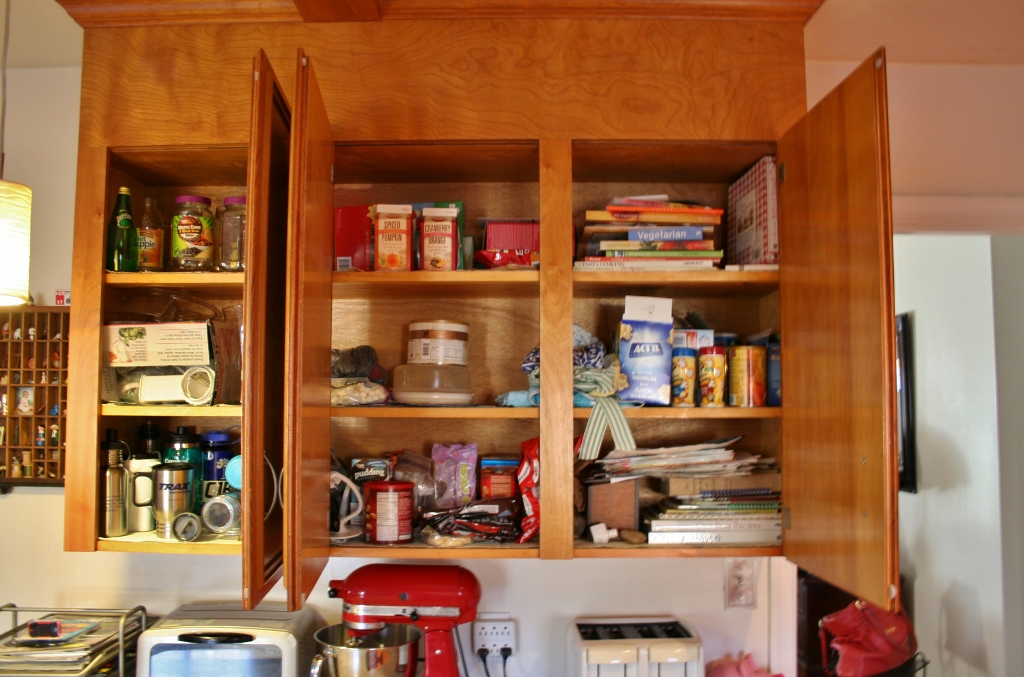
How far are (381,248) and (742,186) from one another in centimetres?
88

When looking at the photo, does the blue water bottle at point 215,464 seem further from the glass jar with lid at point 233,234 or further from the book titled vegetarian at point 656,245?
the book titled vegetarian at point 656,245

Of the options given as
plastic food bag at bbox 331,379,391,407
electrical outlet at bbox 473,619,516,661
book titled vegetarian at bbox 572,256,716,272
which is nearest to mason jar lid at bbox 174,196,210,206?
plastic food bag at bbox 331,379,391,407

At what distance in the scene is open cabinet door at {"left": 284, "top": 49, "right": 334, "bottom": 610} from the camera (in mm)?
1191

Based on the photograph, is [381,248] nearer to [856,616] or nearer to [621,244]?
[621,244]

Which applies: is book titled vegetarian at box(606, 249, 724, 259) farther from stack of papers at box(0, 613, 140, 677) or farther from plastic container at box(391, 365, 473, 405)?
stack of papers at box(0, 613, 140, 677)

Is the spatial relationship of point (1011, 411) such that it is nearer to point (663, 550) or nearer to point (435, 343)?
point (663, 550)

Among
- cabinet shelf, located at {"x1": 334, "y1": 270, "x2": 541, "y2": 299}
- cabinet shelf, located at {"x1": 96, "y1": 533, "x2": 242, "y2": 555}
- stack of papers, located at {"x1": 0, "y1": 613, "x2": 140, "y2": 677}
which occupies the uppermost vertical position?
cabinet shelf, located at {"x1": 334, "y1": 270, "x2": 541, "y2": 299}

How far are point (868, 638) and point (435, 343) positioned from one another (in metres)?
1.66

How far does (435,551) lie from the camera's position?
4.86 feet

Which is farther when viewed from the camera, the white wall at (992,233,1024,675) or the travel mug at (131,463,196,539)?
the white wall at (992,233,1024,675)

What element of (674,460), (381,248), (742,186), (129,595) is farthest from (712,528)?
(129,595)

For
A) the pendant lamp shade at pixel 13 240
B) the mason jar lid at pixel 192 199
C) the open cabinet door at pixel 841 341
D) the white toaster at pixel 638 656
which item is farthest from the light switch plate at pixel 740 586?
the pendant lamp shade at pixel 13 240

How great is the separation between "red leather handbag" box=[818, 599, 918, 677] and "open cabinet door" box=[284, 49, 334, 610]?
161cm

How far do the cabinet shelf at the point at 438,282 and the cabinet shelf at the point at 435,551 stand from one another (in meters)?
0.57
